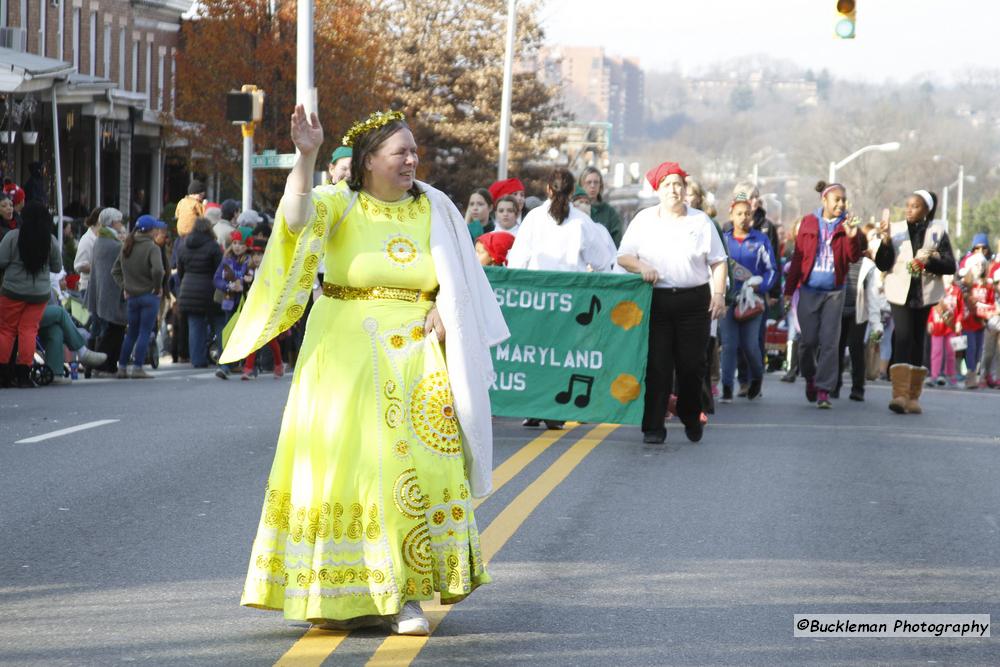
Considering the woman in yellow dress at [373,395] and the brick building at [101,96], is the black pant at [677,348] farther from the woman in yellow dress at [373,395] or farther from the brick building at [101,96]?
the brick building at [101,96]

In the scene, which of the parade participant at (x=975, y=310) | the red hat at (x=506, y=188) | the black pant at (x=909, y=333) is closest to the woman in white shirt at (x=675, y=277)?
the red hat at (x=506, y=188)

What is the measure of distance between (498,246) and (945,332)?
37.7ft

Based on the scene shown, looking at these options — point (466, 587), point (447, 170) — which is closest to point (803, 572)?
point (466, 587)

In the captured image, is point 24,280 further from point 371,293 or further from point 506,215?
point 371,293

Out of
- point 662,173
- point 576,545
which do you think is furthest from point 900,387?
point 576,545

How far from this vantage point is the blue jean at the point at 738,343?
1709 centimetres

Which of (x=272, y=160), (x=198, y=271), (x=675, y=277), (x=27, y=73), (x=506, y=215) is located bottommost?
(x=198, y=271)

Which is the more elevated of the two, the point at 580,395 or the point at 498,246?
the point at 498,246

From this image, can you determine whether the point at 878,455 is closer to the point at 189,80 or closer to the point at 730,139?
the point at 189,80

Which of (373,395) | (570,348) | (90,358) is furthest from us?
(90,358)

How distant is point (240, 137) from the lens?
41.8 m

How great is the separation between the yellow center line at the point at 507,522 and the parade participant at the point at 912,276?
3543 mm

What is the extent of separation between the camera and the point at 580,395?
13477 mm

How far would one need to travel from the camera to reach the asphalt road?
640 cm
